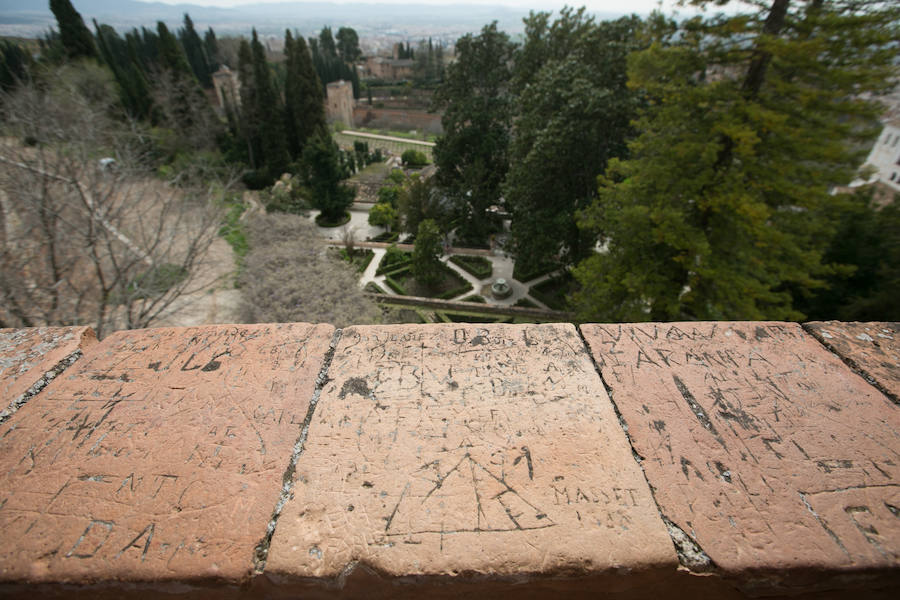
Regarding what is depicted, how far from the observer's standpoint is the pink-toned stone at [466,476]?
1.35 meters

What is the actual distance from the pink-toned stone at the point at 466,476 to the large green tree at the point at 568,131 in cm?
1243

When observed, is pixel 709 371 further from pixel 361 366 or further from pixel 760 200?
pixel 760 200

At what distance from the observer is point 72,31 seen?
23.8 meters

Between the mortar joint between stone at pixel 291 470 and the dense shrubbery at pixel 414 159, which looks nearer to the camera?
the mortar joint between stone at pixel 291 470

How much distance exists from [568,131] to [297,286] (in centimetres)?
942

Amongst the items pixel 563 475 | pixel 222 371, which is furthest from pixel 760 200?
pixel 222 371

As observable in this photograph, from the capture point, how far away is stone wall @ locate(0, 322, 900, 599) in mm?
1356

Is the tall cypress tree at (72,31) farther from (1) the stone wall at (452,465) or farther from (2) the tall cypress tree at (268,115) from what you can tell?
(1) the stone wall at (452,465)

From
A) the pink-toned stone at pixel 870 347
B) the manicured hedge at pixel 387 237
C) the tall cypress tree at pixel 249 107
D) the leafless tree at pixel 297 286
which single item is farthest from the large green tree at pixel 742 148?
the tall cypress tree at pixel 249 107

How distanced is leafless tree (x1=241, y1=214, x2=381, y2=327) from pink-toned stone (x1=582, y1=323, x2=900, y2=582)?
10.2 m

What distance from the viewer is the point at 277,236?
16.5 m

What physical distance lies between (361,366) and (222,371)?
63cm

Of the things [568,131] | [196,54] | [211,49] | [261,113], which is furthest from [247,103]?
[211,49]

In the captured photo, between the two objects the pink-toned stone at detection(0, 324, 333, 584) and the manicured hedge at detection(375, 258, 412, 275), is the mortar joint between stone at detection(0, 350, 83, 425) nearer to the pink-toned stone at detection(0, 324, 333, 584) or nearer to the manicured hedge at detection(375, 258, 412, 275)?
the pink-toned stone at detection(0, 324, 333, 584)
